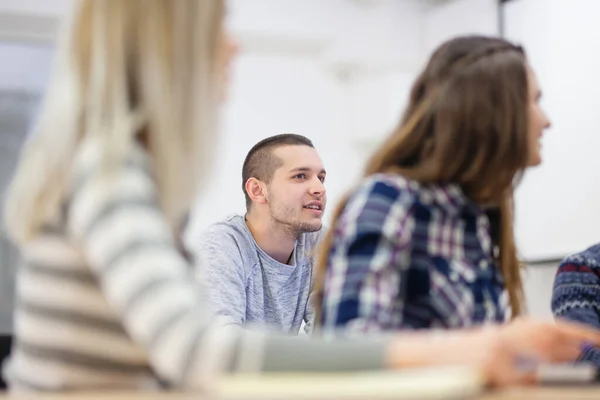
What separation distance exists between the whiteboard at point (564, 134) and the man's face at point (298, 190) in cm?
99

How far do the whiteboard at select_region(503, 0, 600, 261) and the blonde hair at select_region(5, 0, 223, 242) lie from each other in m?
2.56

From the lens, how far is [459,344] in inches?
32.8

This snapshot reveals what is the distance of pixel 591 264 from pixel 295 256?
852mm

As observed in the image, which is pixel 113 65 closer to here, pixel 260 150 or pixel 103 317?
pixel 103 317

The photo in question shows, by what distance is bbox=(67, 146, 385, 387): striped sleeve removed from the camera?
0.78 meters

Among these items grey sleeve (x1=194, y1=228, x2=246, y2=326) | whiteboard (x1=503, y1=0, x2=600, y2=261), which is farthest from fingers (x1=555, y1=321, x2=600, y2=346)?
whiteboard (x1=503, y1=0, x2=600, y2=261)

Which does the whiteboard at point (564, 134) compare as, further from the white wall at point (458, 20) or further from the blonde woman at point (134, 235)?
the blonde woman at point (134, 235)

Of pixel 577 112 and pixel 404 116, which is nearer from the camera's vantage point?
pixel 404 116

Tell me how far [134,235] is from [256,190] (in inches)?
79.8

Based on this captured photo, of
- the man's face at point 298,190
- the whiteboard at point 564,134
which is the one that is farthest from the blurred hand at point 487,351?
the whiteboard at point 564,134

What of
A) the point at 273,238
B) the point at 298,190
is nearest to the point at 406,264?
the point at 273,238

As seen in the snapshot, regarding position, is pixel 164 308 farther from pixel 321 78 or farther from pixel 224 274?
pixel 321 78

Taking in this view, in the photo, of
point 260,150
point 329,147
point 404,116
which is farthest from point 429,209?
point 329,147

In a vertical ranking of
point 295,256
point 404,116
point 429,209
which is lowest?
point 295,256
